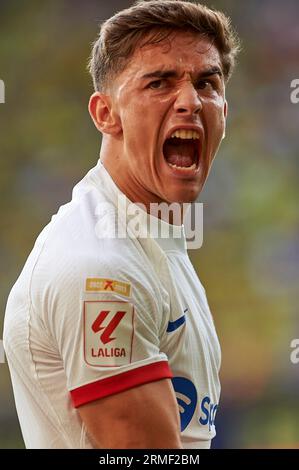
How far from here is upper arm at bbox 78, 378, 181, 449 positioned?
1406mm

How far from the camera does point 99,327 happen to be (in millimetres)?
1428

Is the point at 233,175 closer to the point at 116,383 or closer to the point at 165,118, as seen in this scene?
the point at 165,118

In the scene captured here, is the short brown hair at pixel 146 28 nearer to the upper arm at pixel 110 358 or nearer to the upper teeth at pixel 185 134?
the upper teeth at pixel 185 134

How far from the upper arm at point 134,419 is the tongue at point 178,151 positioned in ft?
1.66

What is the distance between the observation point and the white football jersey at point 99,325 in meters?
1.43

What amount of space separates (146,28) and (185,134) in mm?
219

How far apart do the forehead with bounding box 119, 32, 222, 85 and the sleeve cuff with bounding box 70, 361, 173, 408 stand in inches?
22.4
